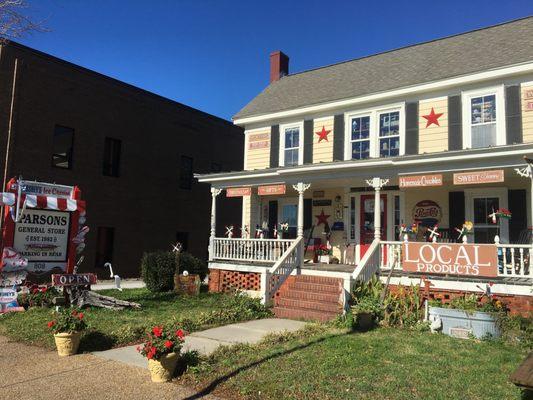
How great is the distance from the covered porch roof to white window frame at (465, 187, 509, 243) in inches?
87.6

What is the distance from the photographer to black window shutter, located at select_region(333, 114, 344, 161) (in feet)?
49.3

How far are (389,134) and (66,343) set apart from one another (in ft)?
35.2

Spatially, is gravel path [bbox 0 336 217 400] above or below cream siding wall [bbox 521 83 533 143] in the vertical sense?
below

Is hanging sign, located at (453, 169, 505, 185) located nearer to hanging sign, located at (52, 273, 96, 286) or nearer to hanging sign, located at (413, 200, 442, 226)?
hanging sign, located at (413, 200, 442, 226)

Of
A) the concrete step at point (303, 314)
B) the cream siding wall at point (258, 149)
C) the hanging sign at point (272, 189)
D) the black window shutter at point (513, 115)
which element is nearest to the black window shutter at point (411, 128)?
the black window shutter at point (513, 115)

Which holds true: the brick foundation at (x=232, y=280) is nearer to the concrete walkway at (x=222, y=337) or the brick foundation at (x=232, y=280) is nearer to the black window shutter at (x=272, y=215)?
the black window shutter at (x=272, y=215)

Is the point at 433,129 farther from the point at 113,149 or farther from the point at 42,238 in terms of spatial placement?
the point at 113,149

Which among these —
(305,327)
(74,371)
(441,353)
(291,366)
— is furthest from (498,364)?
(74,371)

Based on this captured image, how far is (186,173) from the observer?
25031 millimetres

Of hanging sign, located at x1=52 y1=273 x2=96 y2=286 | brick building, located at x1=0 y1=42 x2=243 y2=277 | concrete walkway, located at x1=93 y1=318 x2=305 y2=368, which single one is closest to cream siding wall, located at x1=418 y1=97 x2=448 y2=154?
concrete walkway, located at x1=93 y1=318 x2=305 y2=368

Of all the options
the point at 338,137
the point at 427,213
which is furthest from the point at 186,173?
the point at 427,213

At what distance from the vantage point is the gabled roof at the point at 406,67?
13234mm

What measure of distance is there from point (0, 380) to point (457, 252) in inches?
358

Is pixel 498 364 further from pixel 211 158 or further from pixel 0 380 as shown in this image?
pixel 211 158
